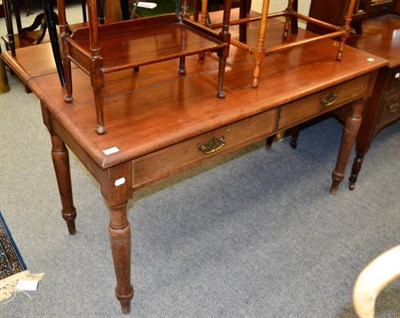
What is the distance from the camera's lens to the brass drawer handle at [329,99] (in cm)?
172

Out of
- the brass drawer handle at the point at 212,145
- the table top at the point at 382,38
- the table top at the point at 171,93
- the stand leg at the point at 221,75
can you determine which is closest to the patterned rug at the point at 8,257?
the table top at the point at 171,93

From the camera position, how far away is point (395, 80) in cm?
209

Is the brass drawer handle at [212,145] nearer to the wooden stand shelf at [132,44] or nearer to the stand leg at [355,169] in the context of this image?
the wooden stand shelf at [132,44]

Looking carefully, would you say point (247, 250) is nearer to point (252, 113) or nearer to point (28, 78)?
point (252, 113)

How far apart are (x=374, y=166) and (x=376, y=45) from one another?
67 centimetres

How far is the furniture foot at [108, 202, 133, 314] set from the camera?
52.2 inches

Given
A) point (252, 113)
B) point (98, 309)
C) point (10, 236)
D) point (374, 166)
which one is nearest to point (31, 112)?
point (10, 236)

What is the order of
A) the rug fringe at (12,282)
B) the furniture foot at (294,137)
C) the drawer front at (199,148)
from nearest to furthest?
the drawer front at (199,148) < the rug fringe at (12,282) < the furniture foot at (294,137)

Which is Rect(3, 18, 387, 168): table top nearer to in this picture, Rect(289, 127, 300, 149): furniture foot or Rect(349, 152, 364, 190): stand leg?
Rect(349, 152, 364, 190): stand leg

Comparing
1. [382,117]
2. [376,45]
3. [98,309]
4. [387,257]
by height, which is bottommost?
[98,309]

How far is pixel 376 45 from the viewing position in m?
2.19

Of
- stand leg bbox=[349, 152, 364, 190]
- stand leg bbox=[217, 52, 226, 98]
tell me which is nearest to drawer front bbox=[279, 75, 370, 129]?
stand leg bbox=[217, 52, 226, 98]

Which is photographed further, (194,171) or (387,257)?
(194,171)

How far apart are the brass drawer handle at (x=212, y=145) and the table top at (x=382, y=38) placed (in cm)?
93
